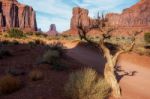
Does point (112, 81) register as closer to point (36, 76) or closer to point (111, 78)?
point (111, 78)

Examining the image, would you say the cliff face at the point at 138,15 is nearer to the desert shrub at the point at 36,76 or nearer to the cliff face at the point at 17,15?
the cliff face at the point at 17,15

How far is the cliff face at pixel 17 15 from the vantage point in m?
141

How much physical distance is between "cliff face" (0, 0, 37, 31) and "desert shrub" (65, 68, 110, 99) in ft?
413

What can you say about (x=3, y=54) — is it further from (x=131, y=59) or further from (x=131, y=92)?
(x=131, y=59)

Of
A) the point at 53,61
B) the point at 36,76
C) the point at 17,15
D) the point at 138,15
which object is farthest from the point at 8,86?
the point at 17,15

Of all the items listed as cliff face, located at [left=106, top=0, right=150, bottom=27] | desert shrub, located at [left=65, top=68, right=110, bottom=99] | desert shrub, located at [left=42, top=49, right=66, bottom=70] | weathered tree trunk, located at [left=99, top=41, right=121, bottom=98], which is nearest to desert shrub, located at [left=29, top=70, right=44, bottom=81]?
desert shrub, located at [left=65, top=68, right=110, bottom=99]

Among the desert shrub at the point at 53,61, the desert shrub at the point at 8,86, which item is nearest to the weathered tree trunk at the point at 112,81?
the desert shrub at the point at 53,61

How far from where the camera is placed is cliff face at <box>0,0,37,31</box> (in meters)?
141

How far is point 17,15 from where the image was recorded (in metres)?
149

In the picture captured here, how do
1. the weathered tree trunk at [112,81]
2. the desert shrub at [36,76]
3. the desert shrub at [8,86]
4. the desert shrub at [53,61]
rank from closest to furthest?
1. the desert shrub at [8,86]
2. the weathered tree trunk at [112,81]
3. the desert shrub at [36,76]
4. the desert shrub at [53,61]

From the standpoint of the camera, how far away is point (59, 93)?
13969mm

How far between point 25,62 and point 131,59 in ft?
56.6

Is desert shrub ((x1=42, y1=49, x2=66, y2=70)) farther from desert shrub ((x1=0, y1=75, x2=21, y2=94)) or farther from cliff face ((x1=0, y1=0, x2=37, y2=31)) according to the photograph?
cliff face ((x1=0, y1=0, x2=37, y2=31))

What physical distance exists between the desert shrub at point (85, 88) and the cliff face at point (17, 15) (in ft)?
413
